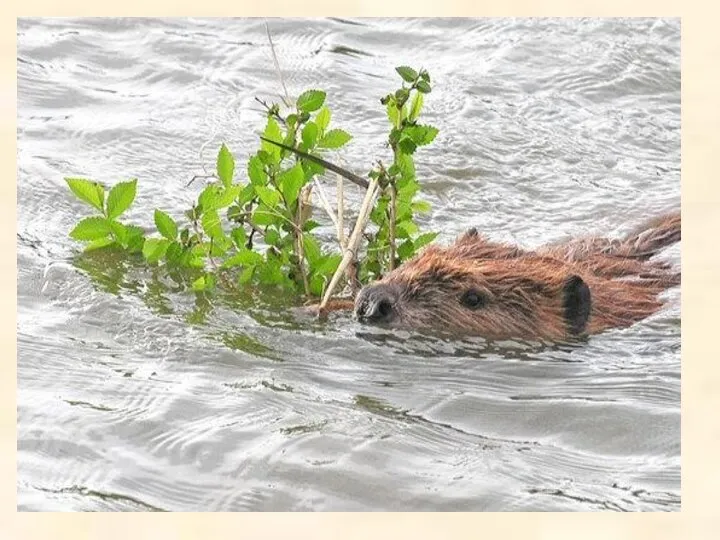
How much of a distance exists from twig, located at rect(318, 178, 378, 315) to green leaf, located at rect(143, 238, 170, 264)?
77cm

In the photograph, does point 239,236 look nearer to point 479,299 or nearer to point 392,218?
point 392,218

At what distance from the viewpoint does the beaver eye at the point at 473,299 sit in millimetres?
5527

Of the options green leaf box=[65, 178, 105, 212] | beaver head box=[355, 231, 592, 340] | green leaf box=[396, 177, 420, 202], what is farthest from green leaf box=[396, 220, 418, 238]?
green leaf box=[65, 178, 105, 212]

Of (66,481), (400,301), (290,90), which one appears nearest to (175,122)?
(290,90)

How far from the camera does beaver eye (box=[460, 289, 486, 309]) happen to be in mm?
5527

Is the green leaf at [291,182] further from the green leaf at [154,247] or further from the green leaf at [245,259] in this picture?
the green leaf at [154,247]

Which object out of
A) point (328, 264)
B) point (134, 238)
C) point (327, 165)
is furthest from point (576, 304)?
point (134, 238)

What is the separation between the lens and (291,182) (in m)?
5.62

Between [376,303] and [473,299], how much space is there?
40 centimetres

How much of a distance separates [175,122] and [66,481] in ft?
13.4

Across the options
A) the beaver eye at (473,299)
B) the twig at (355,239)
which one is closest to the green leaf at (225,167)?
the twig at (355,239)

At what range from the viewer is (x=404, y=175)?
18.6ft

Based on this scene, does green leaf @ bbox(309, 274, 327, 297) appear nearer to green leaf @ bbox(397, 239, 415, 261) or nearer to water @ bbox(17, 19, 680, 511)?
water @ bbox(17, 19, 680, 511)

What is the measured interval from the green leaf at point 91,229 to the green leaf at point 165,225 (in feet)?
0.98
